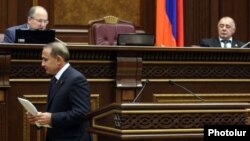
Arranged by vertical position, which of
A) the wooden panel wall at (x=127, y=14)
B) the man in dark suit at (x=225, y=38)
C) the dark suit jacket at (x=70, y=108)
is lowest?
the dark suit jacket at (x=70, y=108)

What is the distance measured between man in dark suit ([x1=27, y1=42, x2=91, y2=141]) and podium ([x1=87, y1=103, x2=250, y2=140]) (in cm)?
50

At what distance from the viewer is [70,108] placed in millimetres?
3934

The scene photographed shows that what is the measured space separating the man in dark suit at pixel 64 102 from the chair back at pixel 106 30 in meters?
2.55

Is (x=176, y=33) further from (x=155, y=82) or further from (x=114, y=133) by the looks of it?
(x=114, y=133)

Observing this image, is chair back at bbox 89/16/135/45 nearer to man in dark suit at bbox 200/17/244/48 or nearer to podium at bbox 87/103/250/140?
man in dark suit at bbox 200/17/244/48

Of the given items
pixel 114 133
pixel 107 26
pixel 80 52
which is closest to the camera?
pixel 114 133

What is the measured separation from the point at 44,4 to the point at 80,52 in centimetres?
276

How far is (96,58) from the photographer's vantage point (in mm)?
5238

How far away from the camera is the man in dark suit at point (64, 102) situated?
12.6 ft

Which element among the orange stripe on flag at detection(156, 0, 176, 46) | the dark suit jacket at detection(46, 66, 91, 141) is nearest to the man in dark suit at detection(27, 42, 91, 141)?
the dark suit jacket at detection(46, 66, 91, 141)

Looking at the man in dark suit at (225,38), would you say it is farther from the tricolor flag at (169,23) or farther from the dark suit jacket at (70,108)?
the dark suit jacket at (70,108)

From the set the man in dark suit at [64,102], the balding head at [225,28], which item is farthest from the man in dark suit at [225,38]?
the man in dark suit at [64,102]

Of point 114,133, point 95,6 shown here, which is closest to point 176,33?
point 95,6

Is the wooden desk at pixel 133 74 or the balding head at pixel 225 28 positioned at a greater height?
the balding head at pixel 225 28
